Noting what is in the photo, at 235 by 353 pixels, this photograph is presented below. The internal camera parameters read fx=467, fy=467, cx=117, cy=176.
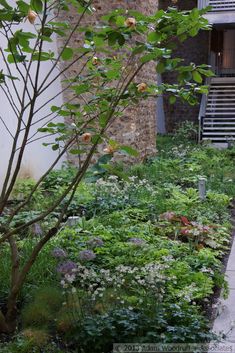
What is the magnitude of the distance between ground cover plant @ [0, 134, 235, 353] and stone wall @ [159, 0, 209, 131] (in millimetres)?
8878

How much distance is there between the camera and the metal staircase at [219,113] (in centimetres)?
1329

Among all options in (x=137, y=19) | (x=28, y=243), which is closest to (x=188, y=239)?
(x=28, y=243)

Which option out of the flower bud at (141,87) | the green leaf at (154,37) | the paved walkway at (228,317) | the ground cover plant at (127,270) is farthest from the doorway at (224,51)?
the green leaf at (154,37)

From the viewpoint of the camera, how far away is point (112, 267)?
401 centimetres

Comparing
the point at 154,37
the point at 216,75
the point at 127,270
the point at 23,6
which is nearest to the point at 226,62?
the point at 216,75

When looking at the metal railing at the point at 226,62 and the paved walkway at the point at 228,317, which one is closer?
the paved walkway at the point at 228,317

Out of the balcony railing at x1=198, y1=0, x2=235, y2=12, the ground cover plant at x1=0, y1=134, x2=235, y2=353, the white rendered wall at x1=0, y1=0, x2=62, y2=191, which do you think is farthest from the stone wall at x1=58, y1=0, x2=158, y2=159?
the balcony railing at x1=198, y1=0, x2=235, y2=12

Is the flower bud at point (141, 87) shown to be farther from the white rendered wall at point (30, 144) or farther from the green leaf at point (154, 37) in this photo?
the white rendered wall at point (30, 144)

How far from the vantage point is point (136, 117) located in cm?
902

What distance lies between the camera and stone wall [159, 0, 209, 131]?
15883 mm

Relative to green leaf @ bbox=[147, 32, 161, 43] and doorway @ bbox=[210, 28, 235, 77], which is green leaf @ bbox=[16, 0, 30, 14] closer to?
green leaf @ bbox=[147, 32, 161, 43]

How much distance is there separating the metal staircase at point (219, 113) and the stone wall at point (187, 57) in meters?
1.02

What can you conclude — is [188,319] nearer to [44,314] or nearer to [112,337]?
[112,337]

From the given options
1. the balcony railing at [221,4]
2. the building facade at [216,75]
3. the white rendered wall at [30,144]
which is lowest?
the white rendered wall at [30,144]
